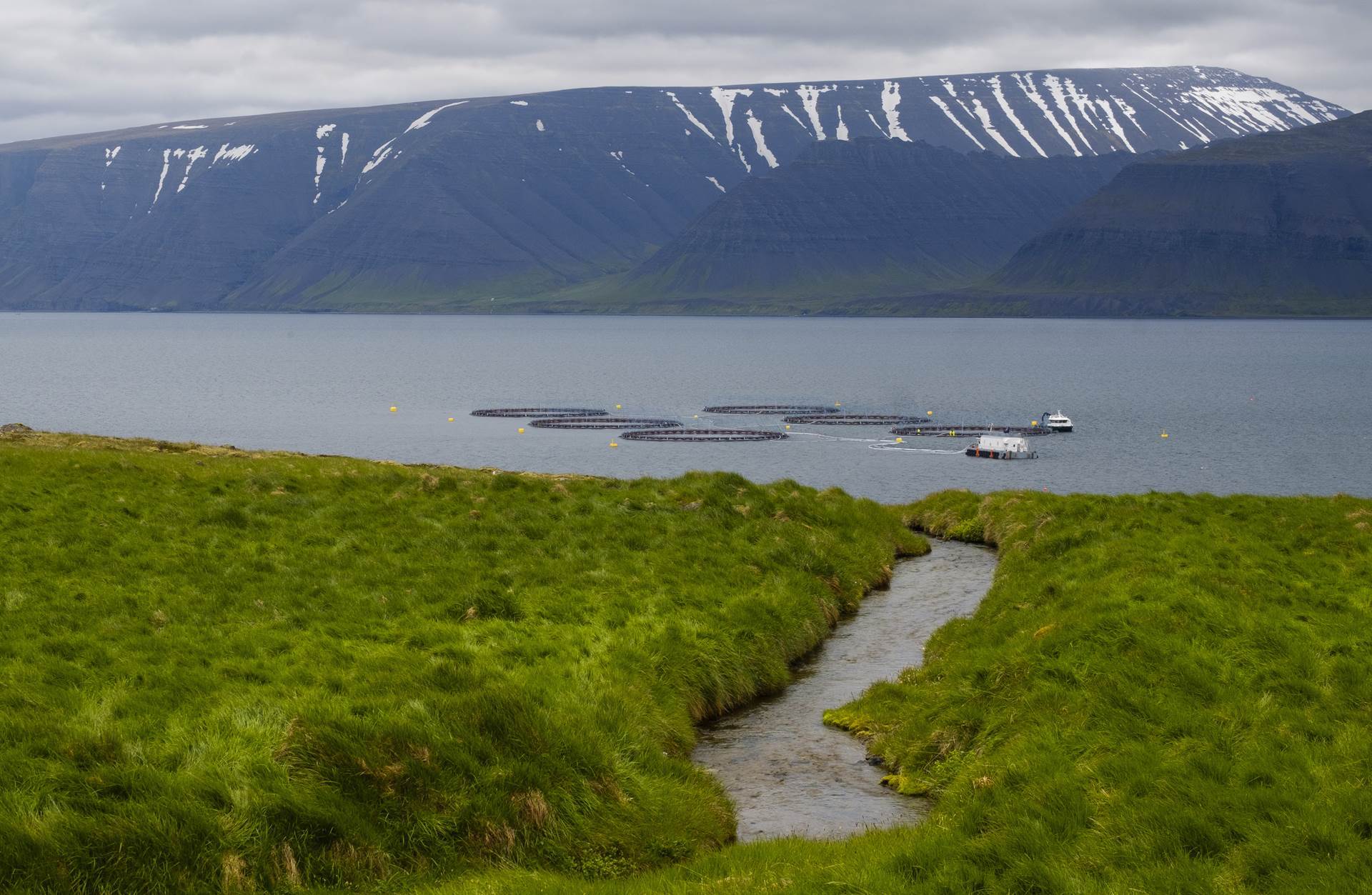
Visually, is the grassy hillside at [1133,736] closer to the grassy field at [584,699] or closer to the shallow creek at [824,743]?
the grassy field at [584,699]

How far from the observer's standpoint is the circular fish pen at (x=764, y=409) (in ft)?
511

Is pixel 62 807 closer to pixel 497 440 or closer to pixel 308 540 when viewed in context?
pixel 308 540

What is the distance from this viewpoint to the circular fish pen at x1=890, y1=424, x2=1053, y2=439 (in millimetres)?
133875

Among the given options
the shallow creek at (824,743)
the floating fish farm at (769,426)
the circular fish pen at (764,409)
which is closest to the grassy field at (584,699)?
the shallow creek at (824,743)

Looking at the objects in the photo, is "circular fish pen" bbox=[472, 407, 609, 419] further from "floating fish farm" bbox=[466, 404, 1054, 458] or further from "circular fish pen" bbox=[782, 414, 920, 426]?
"circular fish pen" bbox=[782, 414, 920, 426]

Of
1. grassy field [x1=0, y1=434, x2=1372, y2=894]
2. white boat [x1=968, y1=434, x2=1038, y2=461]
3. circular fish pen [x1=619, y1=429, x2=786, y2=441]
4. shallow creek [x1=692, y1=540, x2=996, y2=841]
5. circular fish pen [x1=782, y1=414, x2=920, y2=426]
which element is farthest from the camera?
circular fish pen [x1=782, y1=414, x2=920, y2=426]

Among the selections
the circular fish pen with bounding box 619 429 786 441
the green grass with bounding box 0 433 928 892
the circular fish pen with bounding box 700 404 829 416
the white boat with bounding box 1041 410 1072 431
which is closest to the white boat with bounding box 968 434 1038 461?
the circular fish pen with bounding box 619 429 786 441

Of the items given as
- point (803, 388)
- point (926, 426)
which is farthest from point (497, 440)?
point (803, 388)

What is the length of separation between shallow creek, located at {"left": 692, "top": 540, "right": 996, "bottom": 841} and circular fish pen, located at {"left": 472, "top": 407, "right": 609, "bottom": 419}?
371 feet

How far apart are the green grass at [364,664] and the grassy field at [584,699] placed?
64mm

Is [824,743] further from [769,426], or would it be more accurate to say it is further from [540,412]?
[540,412]

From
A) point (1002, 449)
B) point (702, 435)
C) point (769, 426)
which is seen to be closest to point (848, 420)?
point (769, 426)

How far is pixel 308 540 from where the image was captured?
3112 cm

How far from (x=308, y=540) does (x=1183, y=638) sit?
19.8 m
